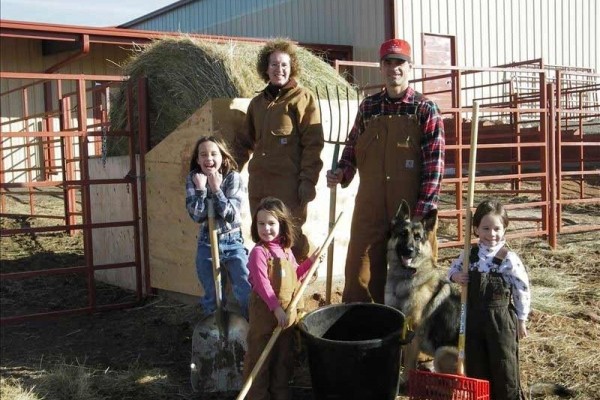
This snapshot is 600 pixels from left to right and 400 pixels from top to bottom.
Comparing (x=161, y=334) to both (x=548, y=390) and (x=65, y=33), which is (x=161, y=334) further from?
(x=65, y=33)

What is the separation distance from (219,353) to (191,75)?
2896mm

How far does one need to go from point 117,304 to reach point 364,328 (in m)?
3.15

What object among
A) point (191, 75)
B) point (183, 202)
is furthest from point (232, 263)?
point (191, 75)

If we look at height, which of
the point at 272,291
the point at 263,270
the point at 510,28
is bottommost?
the point at 272,291

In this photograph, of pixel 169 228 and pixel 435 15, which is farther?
pixel 435 15

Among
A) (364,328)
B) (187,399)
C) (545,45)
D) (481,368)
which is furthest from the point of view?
(545,45)

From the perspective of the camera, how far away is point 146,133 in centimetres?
611

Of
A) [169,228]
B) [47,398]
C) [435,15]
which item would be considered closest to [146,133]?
[169,228]

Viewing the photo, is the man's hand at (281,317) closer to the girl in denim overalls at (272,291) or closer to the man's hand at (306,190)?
the girl in denim overalls at (272,291)

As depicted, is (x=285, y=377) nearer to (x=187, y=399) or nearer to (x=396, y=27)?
(x=187, y=399)

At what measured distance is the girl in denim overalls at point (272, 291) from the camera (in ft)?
11.7

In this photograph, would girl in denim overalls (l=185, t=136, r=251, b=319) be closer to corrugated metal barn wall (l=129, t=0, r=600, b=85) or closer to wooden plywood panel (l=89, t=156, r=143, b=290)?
wooden plywood panel (l=89, t=156, r=143, b=290)

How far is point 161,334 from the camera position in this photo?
530cm

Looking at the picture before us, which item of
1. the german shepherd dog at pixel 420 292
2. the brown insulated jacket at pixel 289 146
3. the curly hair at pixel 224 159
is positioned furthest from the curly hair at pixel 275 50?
the german shepherd dog at pixel 420 292
